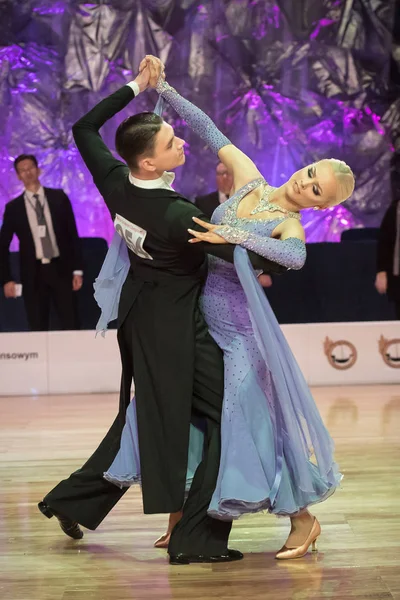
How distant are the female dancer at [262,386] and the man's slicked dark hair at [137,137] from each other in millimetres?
326

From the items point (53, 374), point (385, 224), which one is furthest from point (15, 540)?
point (385, 224)

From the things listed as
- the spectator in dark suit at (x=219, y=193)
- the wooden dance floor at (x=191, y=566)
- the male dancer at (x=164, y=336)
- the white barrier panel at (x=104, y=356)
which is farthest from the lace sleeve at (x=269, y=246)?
the white barrier panel at (x=104, y=356)

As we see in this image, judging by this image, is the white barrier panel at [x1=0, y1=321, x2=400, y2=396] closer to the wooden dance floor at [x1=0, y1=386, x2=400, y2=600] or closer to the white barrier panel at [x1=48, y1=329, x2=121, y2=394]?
the white barrier panel at [x1=48, y1=329, x2=121, y2=394]

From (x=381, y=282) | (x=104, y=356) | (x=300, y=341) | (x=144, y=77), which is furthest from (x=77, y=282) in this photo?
(x=144, y=77)

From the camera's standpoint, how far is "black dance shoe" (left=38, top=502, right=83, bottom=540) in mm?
3287

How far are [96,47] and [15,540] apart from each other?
457 cm

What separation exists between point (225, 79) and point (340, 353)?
2221 mm

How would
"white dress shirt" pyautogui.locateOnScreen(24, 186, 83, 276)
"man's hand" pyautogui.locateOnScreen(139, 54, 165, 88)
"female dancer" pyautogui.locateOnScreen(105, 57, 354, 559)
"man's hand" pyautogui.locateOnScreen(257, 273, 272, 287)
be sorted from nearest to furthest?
1. "female dancer" pyautogui.locateOnScreen(105, 57, 354, 559)
2. "man's hand" pyautogui.locateOnScreen(139, 54, 165, 88)
3. "white dress shirt" pyautogui.locateOnScreen(24, 186, 83, 276)
4. "man's hand" pyautogui.locateOnScreen(257, 273, 272, 287)

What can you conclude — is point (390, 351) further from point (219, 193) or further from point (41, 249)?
point (41, 249)

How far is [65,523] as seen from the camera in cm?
334

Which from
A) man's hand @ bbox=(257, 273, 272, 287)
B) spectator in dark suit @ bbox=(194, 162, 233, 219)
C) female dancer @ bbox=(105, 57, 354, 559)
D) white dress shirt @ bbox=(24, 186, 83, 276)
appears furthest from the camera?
man's hand @ bbox=(257, 273, 272, 287)

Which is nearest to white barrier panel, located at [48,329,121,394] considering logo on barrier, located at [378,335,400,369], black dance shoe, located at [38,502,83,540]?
logo on barrier, located at [378,335,400,369]

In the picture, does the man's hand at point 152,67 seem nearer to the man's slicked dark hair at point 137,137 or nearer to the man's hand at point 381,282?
the man's slicked dark hair at point 137,137

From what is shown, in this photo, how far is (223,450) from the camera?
120 inches
